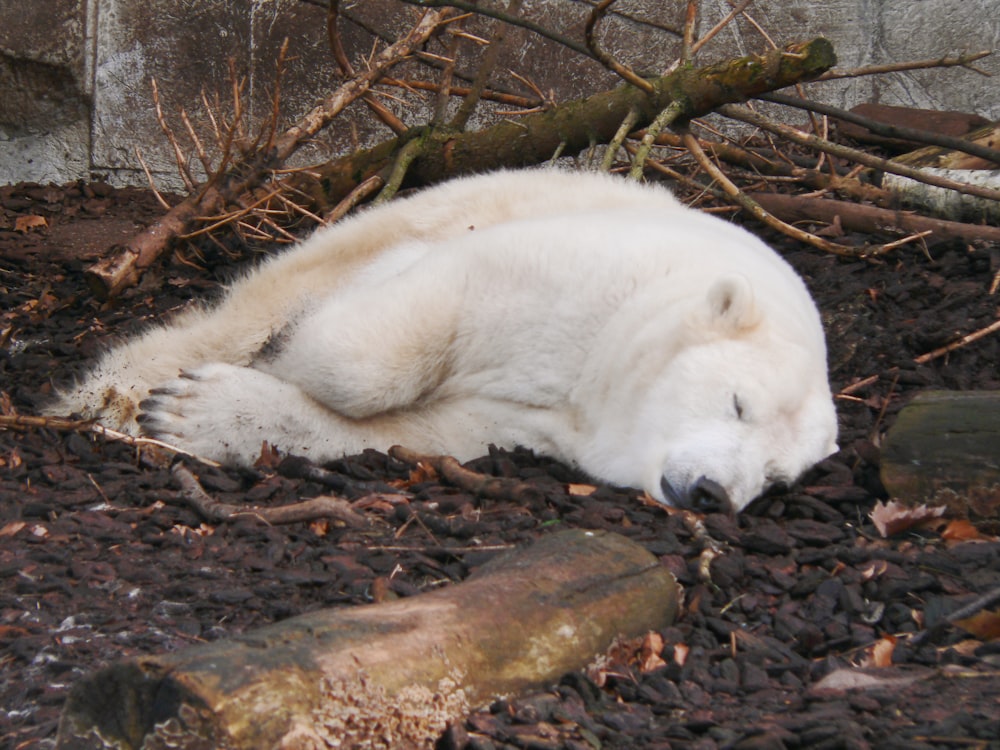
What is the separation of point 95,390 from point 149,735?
2.75 m

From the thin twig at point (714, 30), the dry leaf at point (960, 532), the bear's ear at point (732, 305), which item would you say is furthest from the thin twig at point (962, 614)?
the thin twig at point (714, 30)

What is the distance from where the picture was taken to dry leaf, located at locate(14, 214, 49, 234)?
5.88m

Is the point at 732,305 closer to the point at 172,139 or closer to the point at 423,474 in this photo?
the point at 423,474

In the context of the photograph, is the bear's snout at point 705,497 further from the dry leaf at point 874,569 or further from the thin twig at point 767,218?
the thin twig at point 767,218

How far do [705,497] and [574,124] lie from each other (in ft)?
8.85

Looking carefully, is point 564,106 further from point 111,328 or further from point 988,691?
point 988,691

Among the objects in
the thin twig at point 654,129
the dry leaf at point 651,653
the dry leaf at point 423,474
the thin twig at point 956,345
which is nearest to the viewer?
the dry leaf at point 651,653

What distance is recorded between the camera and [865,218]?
520cm

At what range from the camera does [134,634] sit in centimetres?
228

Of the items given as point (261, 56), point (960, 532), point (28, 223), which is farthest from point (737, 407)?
point (261, 56)

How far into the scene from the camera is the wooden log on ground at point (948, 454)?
3.01m

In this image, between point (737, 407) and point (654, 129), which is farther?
point (654, 129)

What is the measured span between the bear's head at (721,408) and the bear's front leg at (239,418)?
1.03 m

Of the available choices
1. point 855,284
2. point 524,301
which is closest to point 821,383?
point 524,301
